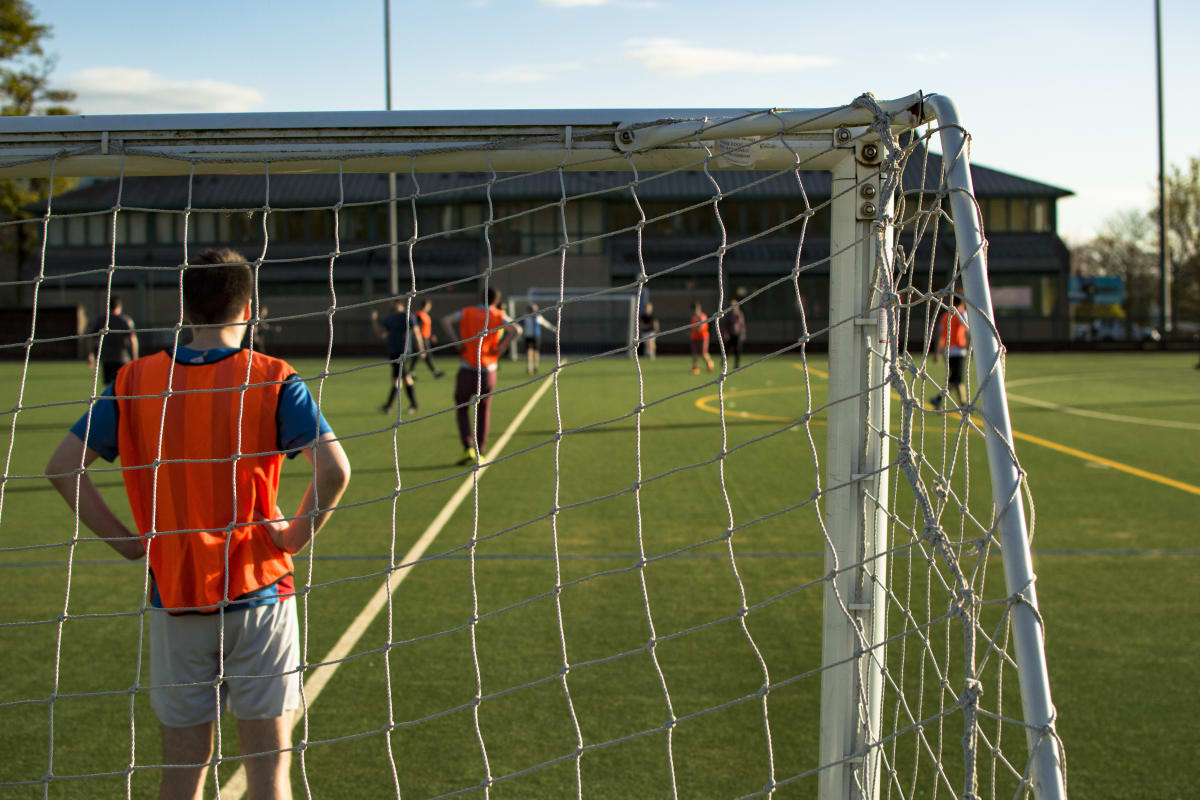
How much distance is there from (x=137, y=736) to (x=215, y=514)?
1897 mm

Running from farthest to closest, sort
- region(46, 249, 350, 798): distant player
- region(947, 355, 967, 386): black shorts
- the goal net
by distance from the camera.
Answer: region(947, 355, 967, 386): black shorts
region(46, 249, 350, 798): distant player
the goal net

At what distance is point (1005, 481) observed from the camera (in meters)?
2.06

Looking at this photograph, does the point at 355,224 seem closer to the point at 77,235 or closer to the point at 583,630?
the point at 77,235

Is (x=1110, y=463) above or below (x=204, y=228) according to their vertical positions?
below

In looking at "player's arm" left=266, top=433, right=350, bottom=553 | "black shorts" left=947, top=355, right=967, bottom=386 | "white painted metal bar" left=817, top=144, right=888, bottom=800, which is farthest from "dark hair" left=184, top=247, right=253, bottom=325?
"black shorts" left=947, top=355, right=967, bottom=386

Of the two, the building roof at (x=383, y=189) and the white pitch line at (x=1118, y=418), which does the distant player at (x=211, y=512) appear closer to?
the white pitch line at (x=1118, y=418)

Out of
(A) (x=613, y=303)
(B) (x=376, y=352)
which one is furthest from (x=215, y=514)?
(A) (x=613, y=303)

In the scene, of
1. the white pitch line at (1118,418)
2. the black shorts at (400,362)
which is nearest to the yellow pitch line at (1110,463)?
the white pitch line at (1118,418)

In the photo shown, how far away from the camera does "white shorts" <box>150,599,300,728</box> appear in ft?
9.12

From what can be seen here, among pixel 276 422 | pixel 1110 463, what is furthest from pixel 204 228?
pixel 276 422

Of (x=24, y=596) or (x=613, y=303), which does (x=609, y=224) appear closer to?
(x=613, y=303)

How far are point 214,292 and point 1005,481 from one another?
200 centimetres

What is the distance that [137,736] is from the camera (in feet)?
13.7

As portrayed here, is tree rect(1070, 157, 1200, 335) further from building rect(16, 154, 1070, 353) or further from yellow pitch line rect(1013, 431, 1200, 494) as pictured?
yellow pitch line rect(1013, 431, 1200, 494)
